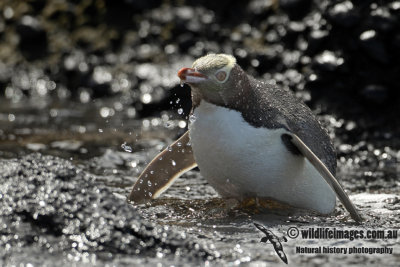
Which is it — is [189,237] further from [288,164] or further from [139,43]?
[139,43]

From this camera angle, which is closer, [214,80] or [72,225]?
[72,225]

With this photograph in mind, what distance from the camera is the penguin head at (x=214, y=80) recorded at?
13.9 ft

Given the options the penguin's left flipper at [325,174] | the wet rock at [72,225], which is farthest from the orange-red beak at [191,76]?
the wet rock at [72,225]

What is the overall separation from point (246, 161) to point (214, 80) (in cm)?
52

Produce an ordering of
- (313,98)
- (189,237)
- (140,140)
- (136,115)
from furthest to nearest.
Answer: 1. (136,115)
2. (313,98)
3. (140,140)
4. (189,237)

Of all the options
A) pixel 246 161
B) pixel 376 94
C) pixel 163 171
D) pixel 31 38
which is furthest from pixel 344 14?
pixel 31 38

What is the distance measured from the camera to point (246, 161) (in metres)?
4.29

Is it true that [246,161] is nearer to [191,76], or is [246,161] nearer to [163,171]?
[191,76]

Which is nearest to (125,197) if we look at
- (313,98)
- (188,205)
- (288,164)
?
(188,205)

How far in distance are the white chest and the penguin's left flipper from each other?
0.09m

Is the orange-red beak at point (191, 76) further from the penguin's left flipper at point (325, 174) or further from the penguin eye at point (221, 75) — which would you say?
the penguin's left flipper at point (325, 174)

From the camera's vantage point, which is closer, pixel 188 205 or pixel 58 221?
pixel 58 221

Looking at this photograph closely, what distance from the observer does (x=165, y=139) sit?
7637 millimetres

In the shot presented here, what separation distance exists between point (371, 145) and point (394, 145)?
8.7 inches
